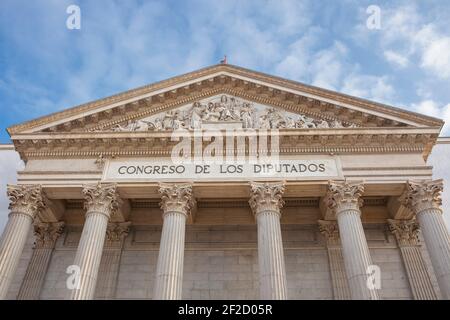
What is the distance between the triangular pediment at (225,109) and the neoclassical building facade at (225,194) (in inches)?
2.7

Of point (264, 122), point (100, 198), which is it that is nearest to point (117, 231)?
point (100, 198)

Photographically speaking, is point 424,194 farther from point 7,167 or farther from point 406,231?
point 7,167

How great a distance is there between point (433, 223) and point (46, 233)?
59.1 feet

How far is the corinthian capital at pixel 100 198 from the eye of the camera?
18.6 metres

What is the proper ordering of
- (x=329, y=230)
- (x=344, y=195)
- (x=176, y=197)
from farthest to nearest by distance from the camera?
(x=329, y=230), (x=176, y=197), (x=344, y=195)

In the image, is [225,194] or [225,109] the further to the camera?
[225,109]

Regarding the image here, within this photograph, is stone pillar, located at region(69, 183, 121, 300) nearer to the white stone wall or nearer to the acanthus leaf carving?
the white stone wall

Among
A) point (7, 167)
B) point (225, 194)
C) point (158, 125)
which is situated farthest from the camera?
point (7, 167)

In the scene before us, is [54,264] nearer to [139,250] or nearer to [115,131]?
[139,250]

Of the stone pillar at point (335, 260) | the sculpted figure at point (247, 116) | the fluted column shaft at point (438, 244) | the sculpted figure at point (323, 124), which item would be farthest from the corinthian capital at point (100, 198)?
the fluted column shaft at point (438, 244)

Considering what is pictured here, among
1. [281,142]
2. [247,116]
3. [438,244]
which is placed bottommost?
[438,244]

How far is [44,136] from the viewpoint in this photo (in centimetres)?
2020

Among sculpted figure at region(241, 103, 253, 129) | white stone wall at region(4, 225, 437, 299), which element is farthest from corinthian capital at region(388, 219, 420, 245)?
sculpted figure at region(241, 103, 253, 129)

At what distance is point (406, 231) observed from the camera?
21.4m
